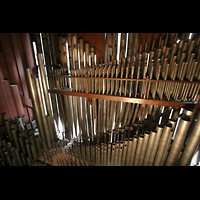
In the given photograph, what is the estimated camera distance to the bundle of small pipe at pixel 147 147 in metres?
1.35

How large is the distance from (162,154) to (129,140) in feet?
1.57

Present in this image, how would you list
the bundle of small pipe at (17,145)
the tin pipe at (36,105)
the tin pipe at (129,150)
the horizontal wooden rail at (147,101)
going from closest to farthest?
the horizontal wooden rail at (147,101)
the tin pipe at (129,150)
the bundle of small pipe at (17,145)
the tin pipe at (36,105)

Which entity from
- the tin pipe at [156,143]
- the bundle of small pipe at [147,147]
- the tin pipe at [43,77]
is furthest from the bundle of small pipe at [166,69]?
the tin pipe at [43,77]

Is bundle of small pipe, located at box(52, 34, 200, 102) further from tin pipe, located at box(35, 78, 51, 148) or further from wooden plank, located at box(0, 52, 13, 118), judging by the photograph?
wooden plank, located at box(0, 52, 13, 118)

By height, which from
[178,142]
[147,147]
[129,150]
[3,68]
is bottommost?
[129,150]

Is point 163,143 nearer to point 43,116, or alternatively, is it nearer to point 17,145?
point 43,116

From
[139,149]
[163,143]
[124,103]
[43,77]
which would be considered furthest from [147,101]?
[43,77]

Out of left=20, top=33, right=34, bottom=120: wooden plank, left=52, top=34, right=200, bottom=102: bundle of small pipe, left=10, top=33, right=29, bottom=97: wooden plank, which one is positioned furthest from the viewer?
left=20, top=33, right=34, bottom=120: wooden plank

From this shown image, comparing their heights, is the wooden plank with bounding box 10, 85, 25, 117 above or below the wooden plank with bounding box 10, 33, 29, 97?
below

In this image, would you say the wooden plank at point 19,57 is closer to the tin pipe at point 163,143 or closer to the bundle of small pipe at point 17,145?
the bundle of small pipe at point 17,145

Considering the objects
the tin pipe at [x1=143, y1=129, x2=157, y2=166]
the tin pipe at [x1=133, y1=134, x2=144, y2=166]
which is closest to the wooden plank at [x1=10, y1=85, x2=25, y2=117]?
the tin pipe at [x1=133, y1=134, x2=144, y2=166]

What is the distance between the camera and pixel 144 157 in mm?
1702

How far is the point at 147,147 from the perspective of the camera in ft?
5.29

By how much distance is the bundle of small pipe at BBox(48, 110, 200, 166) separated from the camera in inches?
53.2
